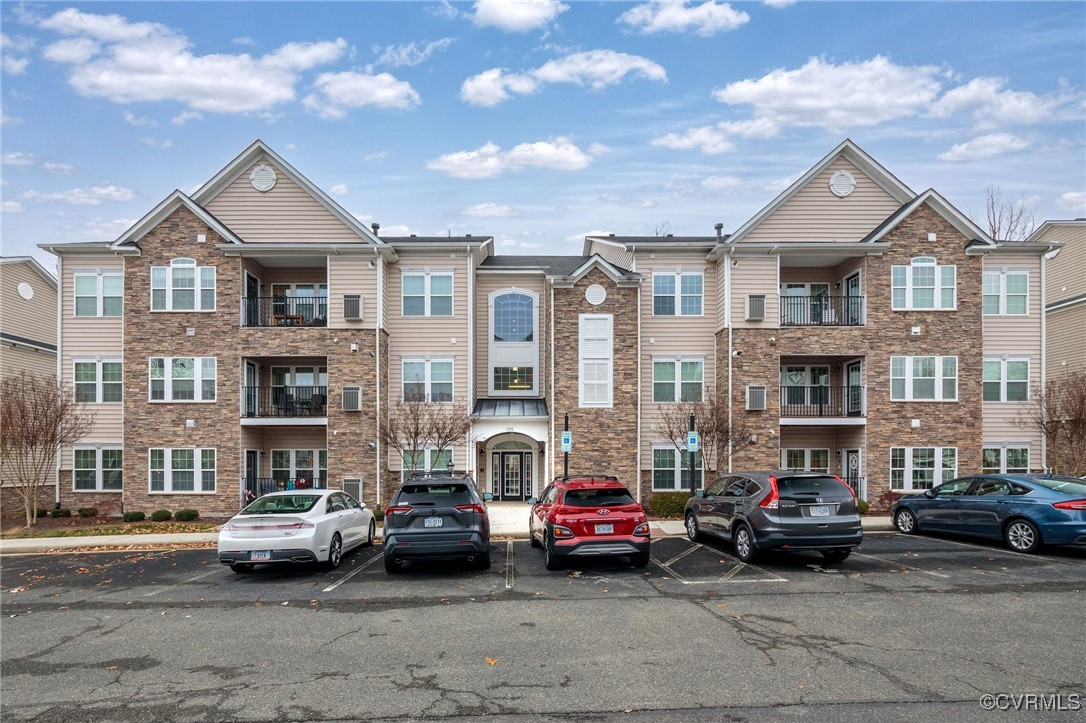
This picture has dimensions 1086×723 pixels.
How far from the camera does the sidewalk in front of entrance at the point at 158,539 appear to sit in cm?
1694

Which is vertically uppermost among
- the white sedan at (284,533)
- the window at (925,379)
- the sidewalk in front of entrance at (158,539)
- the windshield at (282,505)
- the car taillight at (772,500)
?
the window at (925,379)

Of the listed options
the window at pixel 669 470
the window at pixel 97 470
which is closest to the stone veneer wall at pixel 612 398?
the window at pixel 669 470

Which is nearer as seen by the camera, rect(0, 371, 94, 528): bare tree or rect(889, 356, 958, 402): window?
rect(0, 371, 94, 528): bare tree

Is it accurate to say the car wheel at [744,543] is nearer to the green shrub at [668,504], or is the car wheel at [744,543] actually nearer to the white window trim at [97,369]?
the green shrub at [668,504]

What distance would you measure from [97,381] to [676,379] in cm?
2022

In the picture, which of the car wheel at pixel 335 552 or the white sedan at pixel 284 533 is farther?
the car wheel at pixel 335 552

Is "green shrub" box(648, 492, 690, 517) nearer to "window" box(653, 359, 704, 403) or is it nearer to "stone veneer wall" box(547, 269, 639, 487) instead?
"stone veneer wall" box(547, 269, 639, 487)

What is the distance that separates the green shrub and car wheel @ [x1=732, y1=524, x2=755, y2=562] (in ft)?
25.3

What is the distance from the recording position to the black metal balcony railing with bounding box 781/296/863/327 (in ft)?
80.6

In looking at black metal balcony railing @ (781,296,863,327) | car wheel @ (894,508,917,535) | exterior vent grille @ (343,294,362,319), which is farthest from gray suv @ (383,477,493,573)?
black metal balcony railing @ (781,296,863,327)

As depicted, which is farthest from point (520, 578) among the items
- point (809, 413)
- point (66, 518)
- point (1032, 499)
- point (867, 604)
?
point (66, 518)

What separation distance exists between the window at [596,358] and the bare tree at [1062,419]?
1438 cm

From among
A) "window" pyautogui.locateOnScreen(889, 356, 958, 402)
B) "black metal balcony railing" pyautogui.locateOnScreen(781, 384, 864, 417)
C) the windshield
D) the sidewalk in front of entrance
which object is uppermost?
"window" pyautogui.locateOnScreen(889, 356, 958, 402)

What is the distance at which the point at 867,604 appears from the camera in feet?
31.5
